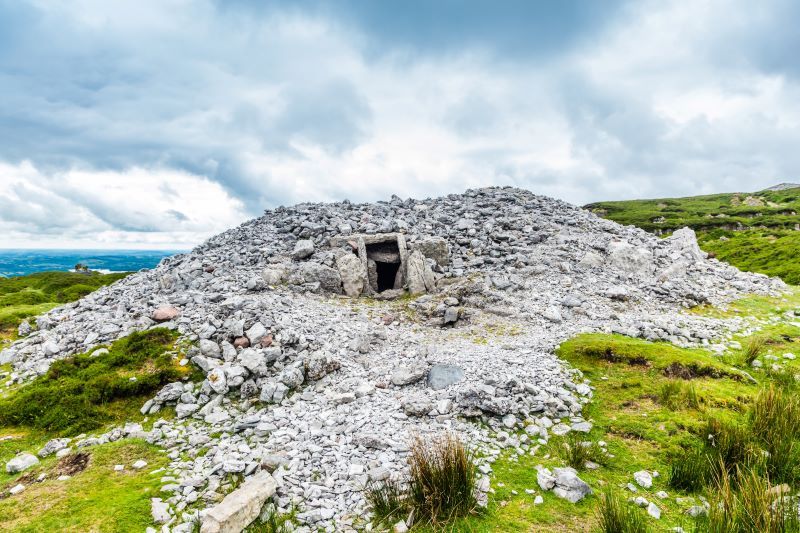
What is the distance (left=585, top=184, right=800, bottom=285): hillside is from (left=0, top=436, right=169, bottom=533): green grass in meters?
46.9

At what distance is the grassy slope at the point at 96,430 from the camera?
700cm

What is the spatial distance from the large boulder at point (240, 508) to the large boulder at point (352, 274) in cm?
1436

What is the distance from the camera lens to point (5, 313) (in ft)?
70.5

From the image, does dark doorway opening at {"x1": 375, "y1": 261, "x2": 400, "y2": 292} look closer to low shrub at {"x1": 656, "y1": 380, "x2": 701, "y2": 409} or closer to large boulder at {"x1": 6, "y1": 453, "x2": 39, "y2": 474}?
low shrub at {"x1": 656, "y1": 380, "x2": 701, "y2": 409}

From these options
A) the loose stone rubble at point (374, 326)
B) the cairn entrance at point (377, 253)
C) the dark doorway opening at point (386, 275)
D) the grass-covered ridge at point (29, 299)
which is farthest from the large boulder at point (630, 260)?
the grass-covered ridge at point (29, 299)

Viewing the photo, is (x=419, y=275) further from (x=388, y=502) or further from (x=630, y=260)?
(x=388, y=502)

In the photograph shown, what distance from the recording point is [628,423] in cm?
977

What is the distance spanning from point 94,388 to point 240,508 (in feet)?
26.6

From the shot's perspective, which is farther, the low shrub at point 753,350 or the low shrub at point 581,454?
the low shrub at point 753,350

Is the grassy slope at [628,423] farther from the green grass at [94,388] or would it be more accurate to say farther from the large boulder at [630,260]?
the green grass at [94,388]

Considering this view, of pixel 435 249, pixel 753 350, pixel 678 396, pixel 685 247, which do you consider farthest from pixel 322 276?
pixel 685 247

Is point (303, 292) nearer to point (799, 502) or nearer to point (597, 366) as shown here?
point (597, 366)

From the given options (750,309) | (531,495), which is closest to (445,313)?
(531,495)

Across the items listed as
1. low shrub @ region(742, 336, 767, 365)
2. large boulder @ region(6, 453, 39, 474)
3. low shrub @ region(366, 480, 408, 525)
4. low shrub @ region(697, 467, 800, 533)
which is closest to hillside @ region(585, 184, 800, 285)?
low shrub @ region(742, 336, 767, 365)
